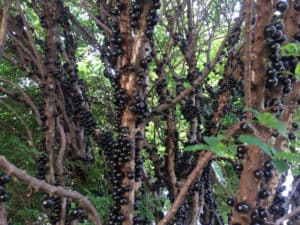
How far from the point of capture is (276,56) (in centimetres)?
247

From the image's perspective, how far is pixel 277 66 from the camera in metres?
2.49

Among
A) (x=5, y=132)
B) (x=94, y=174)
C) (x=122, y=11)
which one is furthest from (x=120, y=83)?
(x=5, y=132)

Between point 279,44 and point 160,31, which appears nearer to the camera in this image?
point 279,44

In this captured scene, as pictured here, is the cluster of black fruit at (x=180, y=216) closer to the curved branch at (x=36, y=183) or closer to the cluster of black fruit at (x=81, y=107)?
the cluster of black fruit at (x=81, y=107)

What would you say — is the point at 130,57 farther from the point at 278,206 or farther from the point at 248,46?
the point at 248,46

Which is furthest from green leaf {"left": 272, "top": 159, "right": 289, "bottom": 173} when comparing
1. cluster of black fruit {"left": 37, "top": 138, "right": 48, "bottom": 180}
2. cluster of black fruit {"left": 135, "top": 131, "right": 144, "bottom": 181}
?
cluster of black fruit {"left": 37, "top": 138, "right": 48, "bottom": 180}

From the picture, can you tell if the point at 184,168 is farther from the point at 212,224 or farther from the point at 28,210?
the point at 28,210

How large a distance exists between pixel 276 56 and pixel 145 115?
1.87m

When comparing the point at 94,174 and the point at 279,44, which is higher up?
the point at 279,44

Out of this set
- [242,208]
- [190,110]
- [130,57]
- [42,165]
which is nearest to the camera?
[242,208]

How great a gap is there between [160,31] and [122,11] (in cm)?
277

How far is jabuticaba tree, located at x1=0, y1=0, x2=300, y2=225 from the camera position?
2.48 m

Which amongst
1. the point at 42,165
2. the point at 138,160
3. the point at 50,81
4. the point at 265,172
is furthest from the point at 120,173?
the point at 265,172

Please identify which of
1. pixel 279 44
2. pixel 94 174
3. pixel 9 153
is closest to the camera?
pixel 279 44
